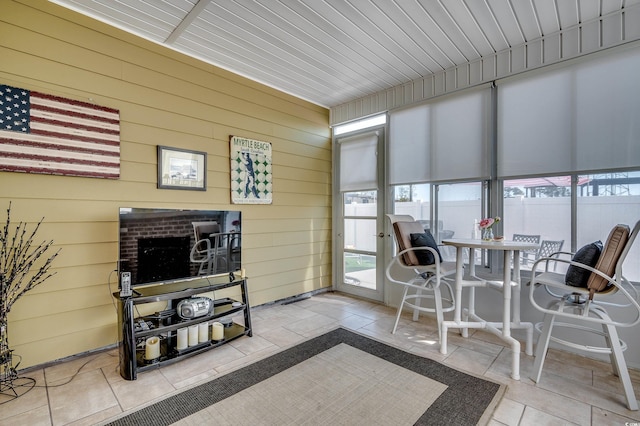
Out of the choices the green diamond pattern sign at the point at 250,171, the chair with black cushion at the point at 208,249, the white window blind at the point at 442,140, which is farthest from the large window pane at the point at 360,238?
the chair with black cushion at the point at 208,249

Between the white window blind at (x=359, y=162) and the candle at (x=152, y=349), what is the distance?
9.97ft

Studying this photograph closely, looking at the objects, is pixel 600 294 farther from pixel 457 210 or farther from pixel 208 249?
pixel 208 249

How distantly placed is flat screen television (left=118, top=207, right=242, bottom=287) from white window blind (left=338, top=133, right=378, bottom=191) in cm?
192

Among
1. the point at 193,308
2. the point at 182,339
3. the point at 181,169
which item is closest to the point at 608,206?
the point at 193,308

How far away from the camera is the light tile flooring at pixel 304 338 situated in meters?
1.82

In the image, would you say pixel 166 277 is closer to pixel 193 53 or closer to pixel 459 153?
pixel 193 53

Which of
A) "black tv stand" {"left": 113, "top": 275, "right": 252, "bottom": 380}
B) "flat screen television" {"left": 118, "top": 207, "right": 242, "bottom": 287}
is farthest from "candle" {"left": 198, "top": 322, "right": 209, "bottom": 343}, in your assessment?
"flat screen television" {"left": 118, "top": 207, "right": 242, "bottom": 287}

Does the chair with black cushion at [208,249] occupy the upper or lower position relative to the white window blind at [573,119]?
lower

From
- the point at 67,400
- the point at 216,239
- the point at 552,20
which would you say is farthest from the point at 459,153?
the point at 67,400

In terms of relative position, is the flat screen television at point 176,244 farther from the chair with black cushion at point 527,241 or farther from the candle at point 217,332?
the chair with black cushion at point 527,241

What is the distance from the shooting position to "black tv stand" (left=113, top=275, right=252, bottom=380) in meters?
2.21

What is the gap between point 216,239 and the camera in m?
2.92

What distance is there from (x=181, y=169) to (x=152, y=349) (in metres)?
1.69

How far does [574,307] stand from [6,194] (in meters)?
4.31
